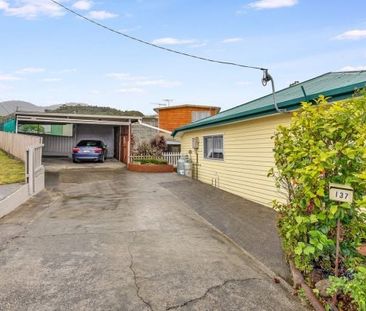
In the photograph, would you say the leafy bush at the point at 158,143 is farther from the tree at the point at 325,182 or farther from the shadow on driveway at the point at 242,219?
the tree at the point at 325,182

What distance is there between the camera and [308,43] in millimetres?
12945

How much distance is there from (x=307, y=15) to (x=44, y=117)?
49.5 feet

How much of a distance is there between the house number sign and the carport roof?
16.9m

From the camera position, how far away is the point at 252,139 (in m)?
9.88

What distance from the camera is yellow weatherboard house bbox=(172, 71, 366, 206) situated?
763 cm

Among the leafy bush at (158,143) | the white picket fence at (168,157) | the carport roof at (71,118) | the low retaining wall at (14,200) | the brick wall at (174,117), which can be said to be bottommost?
the low retaining wall at (14,200)

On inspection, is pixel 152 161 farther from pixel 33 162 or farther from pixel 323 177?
pixel 323 177

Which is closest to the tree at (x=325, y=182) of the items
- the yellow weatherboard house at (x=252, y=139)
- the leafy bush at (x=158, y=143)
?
the yellow weatherboard house at (x=252, y=139)

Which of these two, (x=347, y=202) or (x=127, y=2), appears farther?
(x=127, y=2)

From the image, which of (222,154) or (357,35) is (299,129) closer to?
(222,154)

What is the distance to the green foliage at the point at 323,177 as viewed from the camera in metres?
3.42

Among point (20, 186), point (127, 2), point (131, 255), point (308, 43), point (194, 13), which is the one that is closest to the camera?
point (131, 255)

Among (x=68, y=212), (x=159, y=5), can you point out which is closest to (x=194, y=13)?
(x=159, y=5)

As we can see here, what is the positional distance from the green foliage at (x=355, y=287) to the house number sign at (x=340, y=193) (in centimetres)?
69
